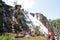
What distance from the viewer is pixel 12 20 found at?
126 ft

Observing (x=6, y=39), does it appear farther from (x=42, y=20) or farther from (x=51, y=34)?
(x=42, y=20)

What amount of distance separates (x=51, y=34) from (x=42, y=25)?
126 ft

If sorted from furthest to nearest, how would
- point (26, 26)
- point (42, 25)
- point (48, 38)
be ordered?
1. point (42, 25)
2. point (26, 26)
3. point (48, 38)

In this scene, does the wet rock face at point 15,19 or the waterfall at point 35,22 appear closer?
the wet rock face at point 15,19

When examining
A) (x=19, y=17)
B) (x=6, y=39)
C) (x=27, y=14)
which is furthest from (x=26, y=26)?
(x=6, y=39)

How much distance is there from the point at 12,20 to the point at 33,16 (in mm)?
11879

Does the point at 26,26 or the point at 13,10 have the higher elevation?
the point at 13,10

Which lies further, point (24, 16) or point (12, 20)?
point (24, 16)

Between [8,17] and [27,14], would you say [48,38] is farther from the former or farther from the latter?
[27,14]

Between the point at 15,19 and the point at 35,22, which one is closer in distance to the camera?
the point at 15,19

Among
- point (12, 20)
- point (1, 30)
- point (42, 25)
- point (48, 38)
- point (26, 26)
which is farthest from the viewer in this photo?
point (42, 25)

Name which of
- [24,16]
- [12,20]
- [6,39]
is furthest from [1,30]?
[6,39]

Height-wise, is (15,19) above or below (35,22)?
above

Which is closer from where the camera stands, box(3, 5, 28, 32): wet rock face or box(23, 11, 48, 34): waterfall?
box(3, 5, 28, 32): wet rock face
